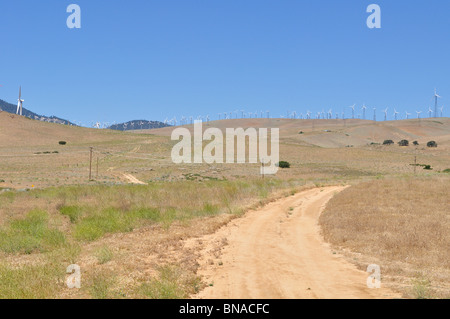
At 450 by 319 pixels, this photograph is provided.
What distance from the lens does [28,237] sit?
1698 cm

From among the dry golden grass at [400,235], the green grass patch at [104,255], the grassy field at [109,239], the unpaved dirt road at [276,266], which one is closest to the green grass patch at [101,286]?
the grassy field at [109,239]

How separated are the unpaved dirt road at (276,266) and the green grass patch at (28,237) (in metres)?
5.88

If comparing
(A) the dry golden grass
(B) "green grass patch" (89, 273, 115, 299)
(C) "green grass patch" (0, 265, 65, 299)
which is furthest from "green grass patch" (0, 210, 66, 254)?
(A) the dry golden grass

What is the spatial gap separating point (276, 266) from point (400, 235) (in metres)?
5.85

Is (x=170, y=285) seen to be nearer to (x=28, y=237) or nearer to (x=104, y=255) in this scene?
(x=104, y=255)

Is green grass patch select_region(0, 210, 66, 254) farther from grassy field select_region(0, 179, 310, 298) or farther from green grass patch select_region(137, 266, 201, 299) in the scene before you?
green grass patch select_region(137, 266, 201, 299)

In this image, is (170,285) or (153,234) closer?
(170,285)

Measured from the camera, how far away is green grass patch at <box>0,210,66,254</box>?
15781 millimetres

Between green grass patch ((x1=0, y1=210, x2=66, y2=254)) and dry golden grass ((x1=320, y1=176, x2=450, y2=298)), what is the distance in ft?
35.2

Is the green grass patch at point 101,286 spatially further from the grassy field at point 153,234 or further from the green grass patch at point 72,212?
the green grass patch at point 72,212

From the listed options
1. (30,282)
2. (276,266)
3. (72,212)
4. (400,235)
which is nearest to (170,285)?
(30,282)
